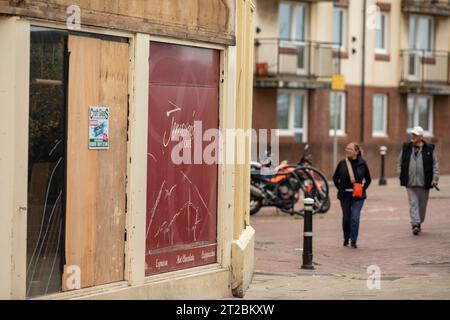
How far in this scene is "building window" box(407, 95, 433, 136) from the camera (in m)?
45.1

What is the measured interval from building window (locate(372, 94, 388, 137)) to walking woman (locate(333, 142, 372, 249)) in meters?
25.1

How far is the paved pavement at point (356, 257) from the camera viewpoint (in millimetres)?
13219

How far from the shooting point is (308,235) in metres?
15.4

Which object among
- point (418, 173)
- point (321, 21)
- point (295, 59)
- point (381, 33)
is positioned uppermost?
point (321, 21)

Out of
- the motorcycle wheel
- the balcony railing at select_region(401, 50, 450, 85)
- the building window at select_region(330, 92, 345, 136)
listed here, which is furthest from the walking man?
the balcony railing at select_region(401, 50, 450, 85)

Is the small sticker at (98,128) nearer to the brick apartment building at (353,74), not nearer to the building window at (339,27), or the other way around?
the brick apartment building at (353,74)

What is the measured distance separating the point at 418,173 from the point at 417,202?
50 cm

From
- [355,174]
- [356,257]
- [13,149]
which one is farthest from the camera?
[355,174]

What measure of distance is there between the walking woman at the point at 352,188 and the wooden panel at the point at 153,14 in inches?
256

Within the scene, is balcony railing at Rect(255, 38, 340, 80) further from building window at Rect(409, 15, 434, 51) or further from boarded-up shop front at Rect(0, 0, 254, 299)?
boarded-up shop front at Rect(0, 0, 254, 299)

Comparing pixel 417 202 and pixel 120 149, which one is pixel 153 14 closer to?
pixel 120 149

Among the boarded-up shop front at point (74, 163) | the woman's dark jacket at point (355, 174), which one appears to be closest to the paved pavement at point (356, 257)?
the woman's dark jacket at point (355, 174)

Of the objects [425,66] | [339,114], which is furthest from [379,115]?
[425,66]
